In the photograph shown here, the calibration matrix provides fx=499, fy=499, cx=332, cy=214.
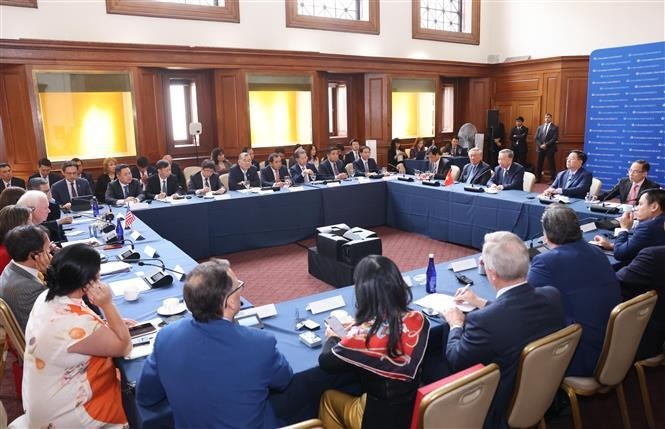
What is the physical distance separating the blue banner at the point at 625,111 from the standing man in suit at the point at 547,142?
1.71m

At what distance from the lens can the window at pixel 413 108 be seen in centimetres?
1183

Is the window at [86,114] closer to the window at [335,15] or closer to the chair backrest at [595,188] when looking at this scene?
the window at [335,15]

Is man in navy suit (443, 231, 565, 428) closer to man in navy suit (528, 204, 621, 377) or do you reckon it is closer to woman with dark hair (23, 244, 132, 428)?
man in navy suit (528, 204, 621, 377)

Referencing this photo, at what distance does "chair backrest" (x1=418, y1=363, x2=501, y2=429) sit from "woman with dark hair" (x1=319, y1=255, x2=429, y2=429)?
209 mm

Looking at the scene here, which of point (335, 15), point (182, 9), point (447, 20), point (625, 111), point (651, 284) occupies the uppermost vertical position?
point (447, 20)

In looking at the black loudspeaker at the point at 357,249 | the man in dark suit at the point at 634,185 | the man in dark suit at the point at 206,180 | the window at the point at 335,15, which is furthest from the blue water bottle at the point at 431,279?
the window at the point at 335,15

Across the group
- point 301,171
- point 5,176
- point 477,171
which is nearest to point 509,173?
point 477,171

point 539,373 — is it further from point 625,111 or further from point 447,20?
point 447,20

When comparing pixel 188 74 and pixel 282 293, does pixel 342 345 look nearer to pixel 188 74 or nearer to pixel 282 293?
pixel 282 293

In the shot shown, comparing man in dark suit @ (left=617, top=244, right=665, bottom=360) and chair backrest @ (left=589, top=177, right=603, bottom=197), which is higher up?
chair backrest @ (left=589, top=177, right=603, bottom=197)

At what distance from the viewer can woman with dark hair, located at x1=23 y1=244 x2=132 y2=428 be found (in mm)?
1936

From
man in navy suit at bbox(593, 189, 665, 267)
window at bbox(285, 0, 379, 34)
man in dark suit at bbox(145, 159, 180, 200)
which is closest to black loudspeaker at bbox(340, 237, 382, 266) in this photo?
man in navy suit at bbox(593, 189, 665, 267)

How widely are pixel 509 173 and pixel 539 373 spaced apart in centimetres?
492

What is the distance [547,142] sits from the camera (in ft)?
36.8
